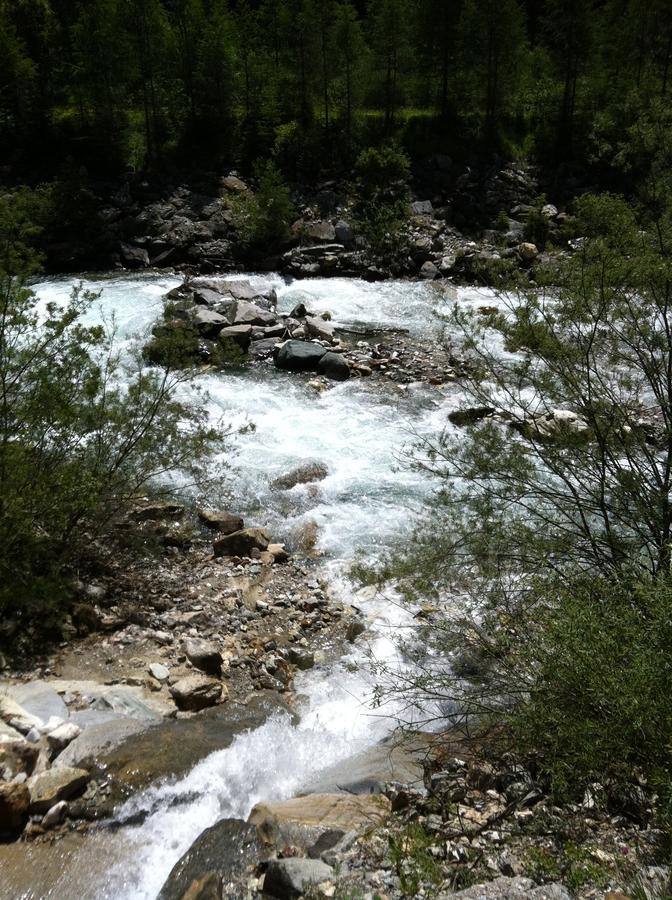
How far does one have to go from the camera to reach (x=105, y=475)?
6934mm

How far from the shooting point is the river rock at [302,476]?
962 centimetres

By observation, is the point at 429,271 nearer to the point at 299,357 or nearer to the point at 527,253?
the point at 527,253

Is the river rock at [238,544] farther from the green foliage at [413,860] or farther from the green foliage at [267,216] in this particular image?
the green foliage at [267,216]

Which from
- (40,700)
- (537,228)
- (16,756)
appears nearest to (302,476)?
(40,700)

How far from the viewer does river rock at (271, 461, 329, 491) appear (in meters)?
→ 9.62

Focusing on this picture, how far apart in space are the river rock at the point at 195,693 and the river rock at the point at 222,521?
2.90m

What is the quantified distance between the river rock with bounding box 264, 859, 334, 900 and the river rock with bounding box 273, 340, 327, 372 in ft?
34.6

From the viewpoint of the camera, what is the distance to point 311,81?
28.5m

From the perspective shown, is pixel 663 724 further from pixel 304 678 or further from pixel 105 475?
pixel 105 475

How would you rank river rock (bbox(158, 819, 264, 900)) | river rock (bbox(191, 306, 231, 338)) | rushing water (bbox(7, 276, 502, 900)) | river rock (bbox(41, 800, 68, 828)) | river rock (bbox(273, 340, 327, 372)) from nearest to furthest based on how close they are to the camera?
river rock (bbox(158, 819, 264, 900)) → river rock (bbox(41, 800, 68, 828)) → rushing water (bbox(7, 276, 502, 900)) → river rock (bbox(273, 340, 327, 372)) → river rock (bbox(191, 306, 231, 338))

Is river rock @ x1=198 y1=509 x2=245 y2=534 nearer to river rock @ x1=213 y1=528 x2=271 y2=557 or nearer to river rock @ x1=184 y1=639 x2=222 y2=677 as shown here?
river rock @ x1=213 y1=528 x2=271 y2=557

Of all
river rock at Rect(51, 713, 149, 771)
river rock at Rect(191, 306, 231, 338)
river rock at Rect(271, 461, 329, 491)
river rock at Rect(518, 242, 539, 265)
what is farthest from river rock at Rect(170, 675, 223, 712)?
river rock at Rect(518, 242, 539, 265)

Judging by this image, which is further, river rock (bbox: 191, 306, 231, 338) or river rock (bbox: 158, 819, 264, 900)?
river rock (bbox: 191, 306, 231, 338)

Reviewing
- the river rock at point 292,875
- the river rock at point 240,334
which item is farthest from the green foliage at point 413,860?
the river rock at point 240,334
